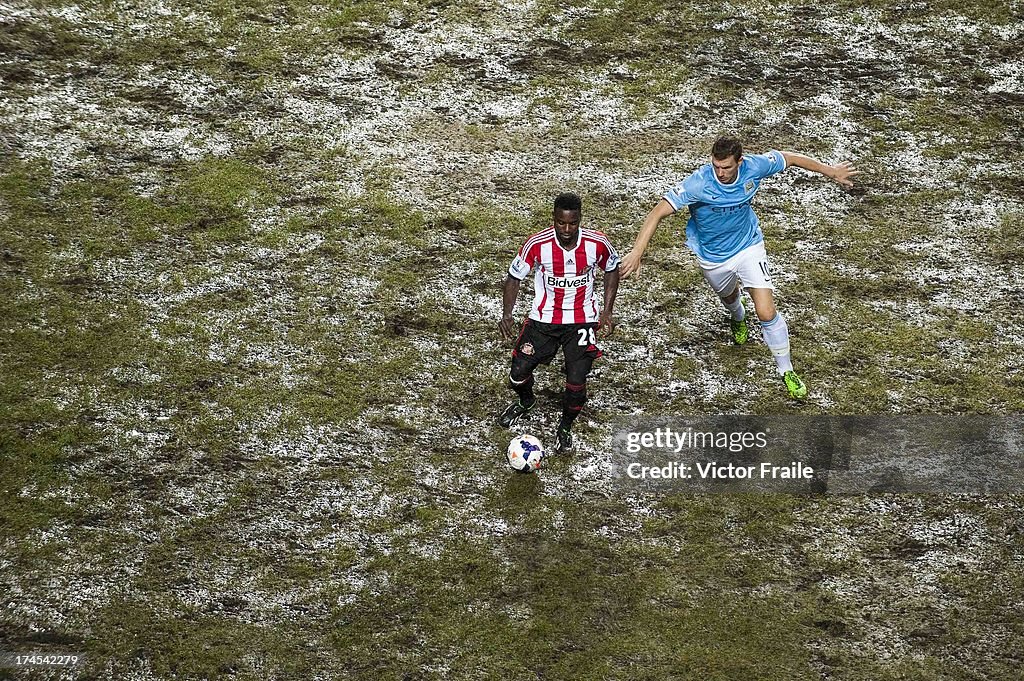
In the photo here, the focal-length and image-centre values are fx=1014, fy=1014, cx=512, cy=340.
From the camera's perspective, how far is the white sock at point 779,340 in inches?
382

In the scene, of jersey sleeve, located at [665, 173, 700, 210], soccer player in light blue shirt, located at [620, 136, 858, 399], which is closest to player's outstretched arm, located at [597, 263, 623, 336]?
soccer player in light blue shirt, located at [620, 136, 858, 399]

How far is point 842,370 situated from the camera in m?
10.3

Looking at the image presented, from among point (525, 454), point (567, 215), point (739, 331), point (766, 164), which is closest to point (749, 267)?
point (766, 164)

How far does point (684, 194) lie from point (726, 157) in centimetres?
57

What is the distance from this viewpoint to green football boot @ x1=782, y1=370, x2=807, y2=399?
9.91m

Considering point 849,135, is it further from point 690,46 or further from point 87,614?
point 87,614

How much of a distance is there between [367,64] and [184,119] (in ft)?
9.04

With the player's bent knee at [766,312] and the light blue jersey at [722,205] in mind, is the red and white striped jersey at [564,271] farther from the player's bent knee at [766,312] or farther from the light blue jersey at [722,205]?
the player's bent knee at [766,312]

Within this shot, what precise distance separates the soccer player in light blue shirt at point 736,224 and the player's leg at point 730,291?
10 mm

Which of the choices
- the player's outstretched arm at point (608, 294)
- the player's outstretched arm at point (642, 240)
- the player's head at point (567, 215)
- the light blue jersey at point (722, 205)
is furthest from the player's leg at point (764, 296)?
the player's head at point (567, 215)

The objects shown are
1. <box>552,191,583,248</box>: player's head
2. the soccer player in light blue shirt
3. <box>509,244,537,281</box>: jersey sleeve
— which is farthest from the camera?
the soccer player in light blue shirt

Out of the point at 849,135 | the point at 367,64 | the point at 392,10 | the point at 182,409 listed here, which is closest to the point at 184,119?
the point at 367,64

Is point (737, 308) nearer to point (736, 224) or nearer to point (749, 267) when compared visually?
point (749, 267)

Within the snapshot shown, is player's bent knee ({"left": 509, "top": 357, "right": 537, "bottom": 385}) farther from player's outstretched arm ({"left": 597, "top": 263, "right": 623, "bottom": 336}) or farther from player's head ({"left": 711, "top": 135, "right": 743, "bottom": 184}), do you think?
player's head ({"left": 711, "top": 135, "right": 743, "bottom": 184})
